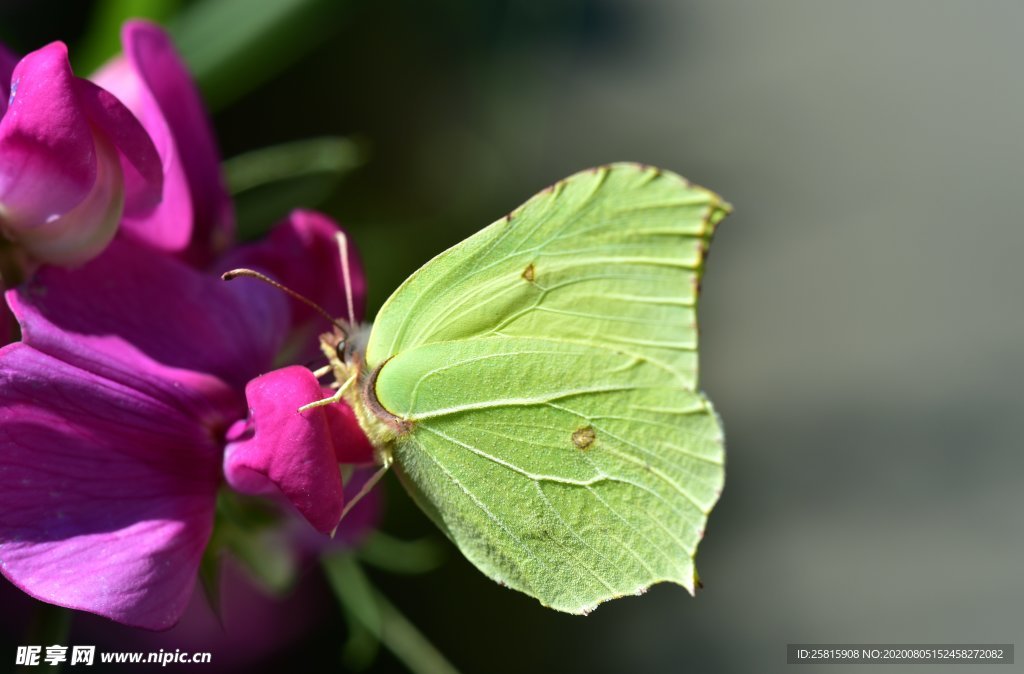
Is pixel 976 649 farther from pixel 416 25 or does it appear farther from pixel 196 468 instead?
pixel 196 468

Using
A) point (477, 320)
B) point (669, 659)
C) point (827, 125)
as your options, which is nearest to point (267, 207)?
point (477, 320)

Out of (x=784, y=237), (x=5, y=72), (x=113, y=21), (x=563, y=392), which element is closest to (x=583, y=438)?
(x=563, y=392)

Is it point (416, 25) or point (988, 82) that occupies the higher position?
point (416, 25)

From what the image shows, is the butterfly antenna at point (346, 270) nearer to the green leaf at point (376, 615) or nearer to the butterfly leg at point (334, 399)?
the butterfly leg at point (334, 399)

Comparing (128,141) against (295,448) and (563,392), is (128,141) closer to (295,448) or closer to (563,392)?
(295,448)

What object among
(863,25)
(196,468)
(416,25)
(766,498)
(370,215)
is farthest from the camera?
(863,25)

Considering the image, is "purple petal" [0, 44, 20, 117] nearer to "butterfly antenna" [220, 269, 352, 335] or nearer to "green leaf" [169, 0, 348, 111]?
"butterfly antenna" [220, 269, 352, 335]

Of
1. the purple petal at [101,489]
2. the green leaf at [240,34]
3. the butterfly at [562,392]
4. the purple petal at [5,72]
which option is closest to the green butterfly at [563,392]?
the butterfly at [562,392]
